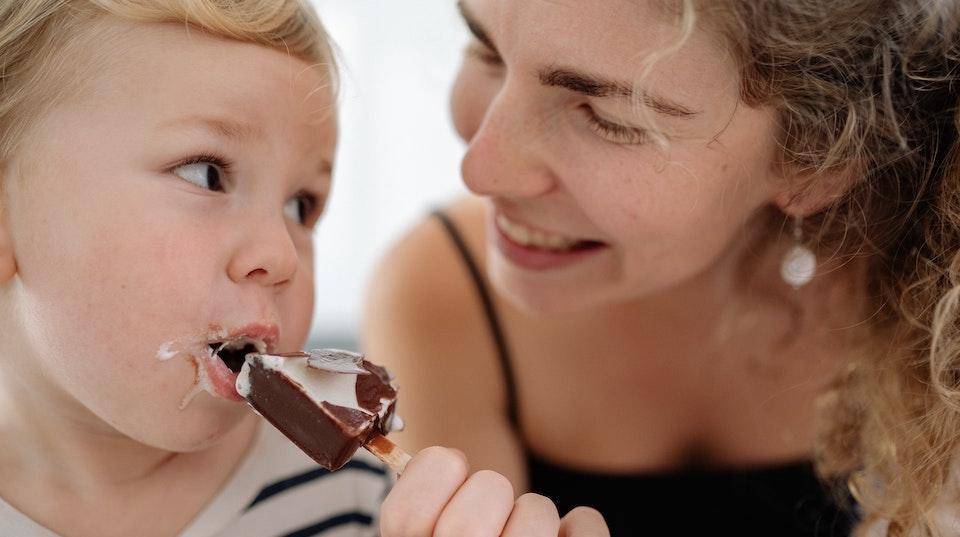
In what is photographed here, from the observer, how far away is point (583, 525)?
1143mm

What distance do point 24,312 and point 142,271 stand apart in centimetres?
17

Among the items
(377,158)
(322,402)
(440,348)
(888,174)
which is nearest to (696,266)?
(888,174)

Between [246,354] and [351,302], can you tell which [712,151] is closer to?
[246,354]

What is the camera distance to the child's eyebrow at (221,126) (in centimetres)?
112

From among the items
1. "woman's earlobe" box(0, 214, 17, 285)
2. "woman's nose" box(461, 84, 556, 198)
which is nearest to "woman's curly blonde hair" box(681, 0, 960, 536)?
"woman's nose" box(461, 84, 556, 198)

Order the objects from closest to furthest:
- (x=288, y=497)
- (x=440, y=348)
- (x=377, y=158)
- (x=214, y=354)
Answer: (x=214, y=354) → (x=288, y=497) → (x=440, y=348) → (x=377, y=158)

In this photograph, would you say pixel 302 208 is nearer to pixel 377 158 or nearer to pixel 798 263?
pixel 798 263

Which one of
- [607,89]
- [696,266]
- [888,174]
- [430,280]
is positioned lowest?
[430,280]

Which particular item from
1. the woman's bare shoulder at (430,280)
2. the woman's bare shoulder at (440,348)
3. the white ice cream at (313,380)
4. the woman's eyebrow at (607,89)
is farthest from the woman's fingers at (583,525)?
the woman's bare shoulder at (430,280)

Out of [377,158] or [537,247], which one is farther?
[377,158]

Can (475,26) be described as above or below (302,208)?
above

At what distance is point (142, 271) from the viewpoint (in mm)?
1097

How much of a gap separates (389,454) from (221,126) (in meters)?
0.43

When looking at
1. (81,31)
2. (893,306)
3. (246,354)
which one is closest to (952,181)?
(893,306)
